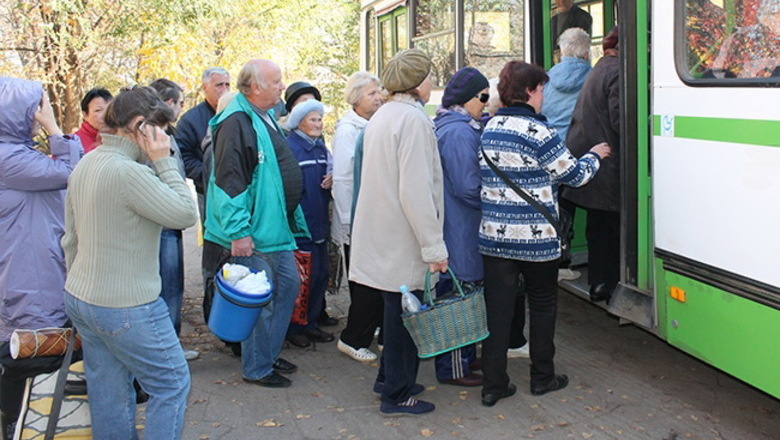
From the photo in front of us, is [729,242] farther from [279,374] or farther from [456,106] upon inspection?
[279,374]

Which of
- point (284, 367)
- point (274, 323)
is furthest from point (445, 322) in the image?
point (284, 367)

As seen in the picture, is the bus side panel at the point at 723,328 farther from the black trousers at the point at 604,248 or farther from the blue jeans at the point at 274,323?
the blue jeans at the point at 274,323

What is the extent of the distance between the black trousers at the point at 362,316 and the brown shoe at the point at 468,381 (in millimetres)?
648

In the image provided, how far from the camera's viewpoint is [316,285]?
5.91m

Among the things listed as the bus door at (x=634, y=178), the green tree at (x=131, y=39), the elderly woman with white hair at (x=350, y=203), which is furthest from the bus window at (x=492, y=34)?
the green tree at (x=131, y=39)

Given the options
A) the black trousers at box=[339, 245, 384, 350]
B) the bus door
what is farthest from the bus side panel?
the black trousers at box=[339, 245, 384, 350]

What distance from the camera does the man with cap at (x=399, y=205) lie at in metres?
4.07

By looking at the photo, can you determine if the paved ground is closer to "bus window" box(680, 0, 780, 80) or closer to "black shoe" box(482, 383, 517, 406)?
"black shoe" box(482, 383, 517, 406)

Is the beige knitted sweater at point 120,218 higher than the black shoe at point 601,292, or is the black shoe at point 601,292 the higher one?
the beige knitted sweater at point 120,218

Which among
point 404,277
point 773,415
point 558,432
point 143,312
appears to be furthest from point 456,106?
point 773,415

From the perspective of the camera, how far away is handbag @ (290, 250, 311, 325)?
5.45 metres

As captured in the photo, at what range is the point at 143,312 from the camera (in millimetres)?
3199

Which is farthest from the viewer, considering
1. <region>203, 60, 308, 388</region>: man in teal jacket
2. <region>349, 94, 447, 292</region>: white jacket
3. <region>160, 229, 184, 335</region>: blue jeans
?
<region>160, 229, 184, 335</region>: blue jeans

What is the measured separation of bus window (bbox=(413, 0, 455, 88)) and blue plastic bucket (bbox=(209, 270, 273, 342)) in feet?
12.1
